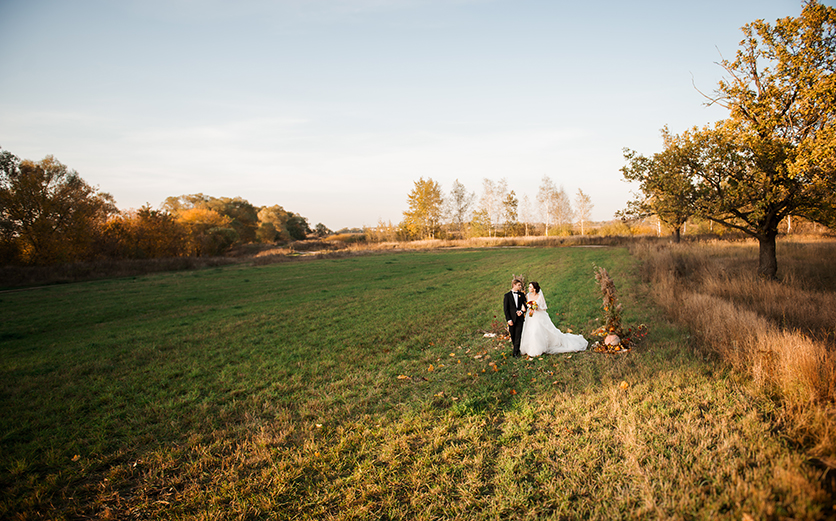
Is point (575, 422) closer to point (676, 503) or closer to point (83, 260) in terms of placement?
point (676, 503)

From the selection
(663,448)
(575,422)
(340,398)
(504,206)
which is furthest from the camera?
(504,206)

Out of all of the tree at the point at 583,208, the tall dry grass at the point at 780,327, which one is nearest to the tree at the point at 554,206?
the tree at the point at 583,208

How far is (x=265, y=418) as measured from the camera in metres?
5.29

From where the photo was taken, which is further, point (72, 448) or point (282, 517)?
point (72, 448)

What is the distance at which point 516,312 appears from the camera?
7711 millimetres

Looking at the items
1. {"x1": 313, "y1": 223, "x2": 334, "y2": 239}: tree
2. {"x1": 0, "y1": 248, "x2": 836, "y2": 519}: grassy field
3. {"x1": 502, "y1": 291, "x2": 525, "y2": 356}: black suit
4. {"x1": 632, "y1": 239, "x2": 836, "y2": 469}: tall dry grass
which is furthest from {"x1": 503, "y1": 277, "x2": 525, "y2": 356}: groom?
{"x1": 313, "y1": 223, "x2": 334, "y2": 239}: tree

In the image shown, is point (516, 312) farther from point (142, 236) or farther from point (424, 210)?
point (424, 210)

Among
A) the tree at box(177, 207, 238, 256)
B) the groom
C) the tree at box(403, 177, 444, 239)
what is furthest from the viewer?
the tree at box(403, 177, 444, 239)

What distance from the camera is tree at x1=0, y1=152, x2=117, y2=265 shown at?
91.6ft

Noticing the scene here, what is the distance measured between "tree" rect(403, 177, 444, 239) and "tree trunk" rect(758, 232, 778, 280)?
53.4 m

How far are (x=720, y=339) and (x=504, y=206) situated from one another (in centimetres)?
6131

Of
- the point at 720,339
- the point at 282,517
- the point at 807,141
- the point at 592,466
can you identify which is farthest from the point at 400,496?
the point at 807,141

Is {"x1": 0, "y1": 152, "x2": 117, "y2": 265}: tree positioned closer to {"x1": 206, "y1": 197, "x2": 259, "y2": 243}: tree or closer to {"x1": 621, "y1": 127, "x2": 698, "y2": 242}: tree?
{"x1": 206, "y1": 197, "x2": 259, "y2": 243}: tree

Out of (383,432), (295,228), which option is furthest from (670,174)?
(295,228)
